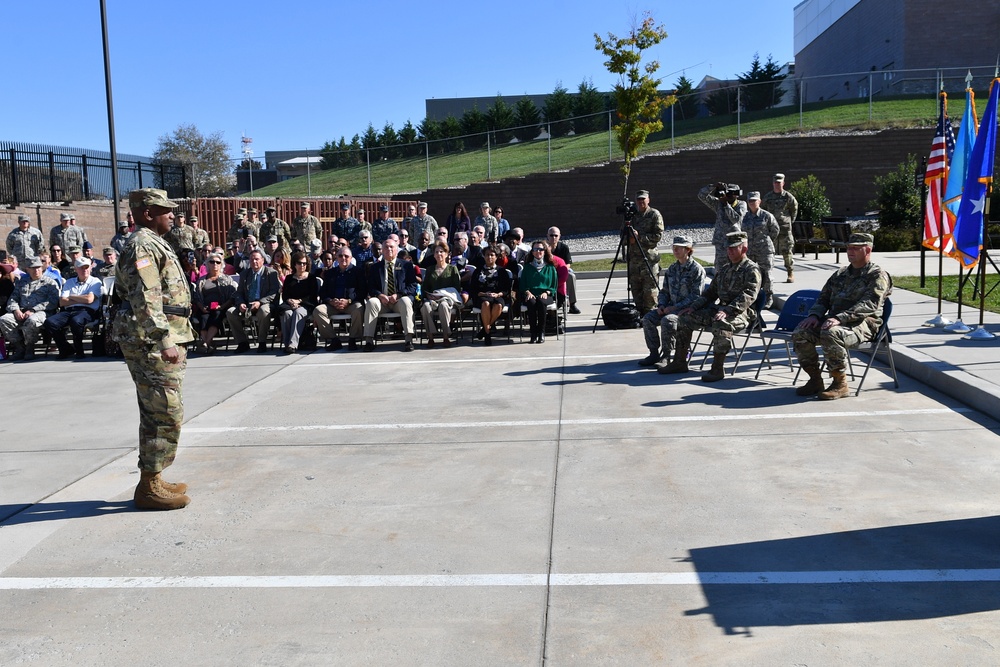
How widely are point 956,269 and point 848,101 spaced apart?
55.7 ft

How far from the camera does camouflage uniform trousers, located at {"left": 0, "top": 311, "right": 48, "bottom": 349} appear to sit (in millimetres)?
13102

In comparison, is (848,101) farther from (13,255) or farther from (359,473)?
(359,473)

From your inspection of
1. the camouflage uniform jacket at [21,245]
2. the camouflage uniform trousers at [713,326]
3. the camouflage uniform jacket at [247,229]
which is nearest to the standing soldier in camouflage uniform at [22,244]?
the camouflage uniform jacket at [21,245]

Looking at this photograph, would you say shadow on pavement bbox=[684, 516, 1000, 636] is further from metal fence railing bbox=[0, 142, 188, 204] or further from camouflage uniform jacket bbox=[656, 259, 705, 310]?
metal fence railing bbox=[0, 142, 188, 204]

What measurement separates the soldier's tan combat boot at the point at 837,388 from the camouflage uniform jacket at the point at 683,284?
221 centimetres

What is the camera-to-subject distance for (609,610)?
4.23m

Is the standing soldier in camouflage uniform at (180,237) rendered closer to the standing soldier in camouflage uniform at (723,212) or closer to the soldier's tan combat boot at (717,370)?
the standing soldier in camouflage uniform at (723,212)

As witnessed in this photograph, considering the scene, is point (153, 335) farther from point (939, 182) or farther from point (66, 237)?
point (66, 237)

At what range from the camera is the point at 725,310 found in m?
9.71

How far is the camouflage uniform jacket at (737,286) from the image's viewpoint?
9.68 metres

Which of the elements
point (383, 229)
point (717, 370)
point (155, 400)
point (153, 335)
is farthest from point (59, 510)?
point (383, 229)

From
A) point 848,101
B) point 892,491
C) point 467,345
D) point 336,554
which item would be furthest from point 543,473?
point 848,101

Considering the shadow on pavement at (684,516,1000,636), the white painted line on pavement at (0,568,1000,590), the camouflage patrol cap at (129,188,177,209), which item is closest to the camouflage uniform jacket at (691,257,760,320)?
the shadow on pavement at (684,516,1000,636)

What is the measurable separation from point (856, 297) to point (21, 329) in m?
11.1
